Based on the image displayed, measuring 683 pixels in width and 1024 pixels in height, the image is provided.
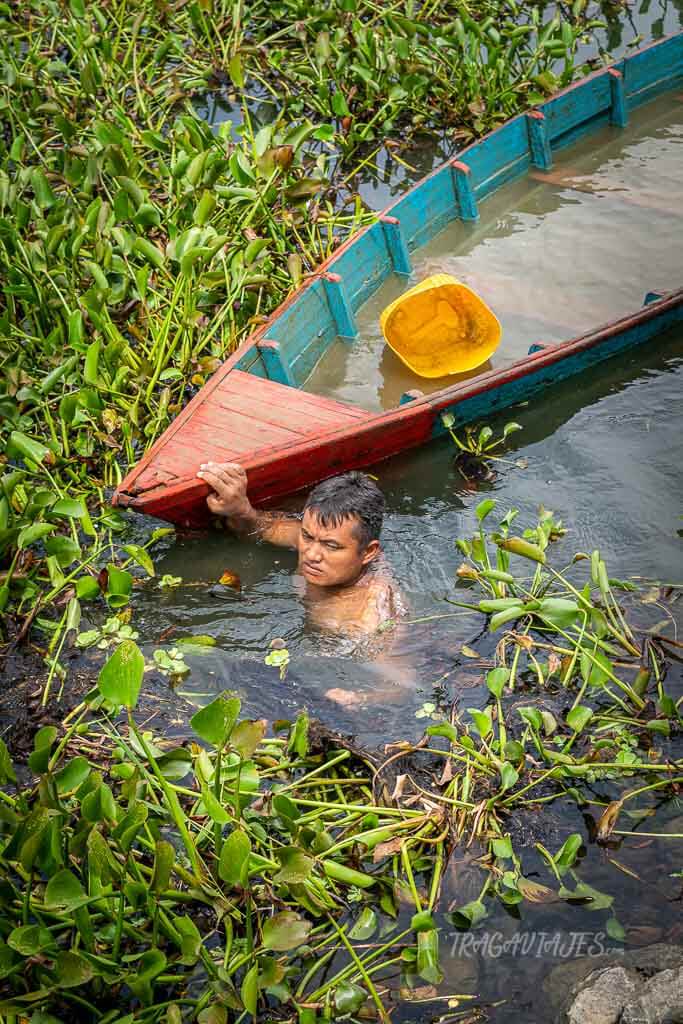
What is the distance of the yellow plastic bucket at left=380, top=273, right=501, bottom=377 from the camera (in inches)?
210

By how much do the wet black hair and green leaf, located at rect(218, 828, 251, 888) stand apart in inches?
62.4

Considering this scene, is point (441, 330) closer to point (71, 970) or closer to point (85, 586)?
point (85, 586)

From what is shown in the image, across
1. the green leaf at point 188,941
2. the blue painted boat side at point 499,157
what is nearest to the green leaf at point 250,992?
the green leaf at point 188,941

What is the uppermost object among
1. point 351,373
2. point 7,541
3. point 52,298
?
point 52,298

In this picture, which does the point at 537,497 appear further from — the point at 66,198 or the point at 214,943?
the point at 66,198

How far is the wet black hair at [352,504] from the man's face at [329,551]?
0.8 inches

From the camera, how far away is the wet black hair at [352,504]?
3912mm

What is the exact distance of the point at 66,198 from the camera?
5.46 meters

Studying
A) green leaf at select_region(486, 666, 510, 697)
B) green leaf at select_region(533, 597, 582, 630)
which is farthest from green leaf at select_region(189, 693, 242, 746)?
green leaf at select_region(533, 597, 582, 630)

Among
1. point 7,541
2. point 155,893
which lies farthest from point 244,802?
point 7,541

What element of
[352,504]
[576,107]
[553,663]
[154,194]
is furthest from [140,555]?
[576,107]

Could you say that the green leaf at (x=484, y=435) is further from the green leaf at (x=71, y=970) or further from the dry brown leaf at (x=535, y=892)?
the green leaf at (x=71, y=970)

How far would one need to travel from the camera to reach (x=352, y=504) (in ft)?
12.9

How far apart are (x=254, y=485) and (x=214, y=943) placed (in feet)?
6.24
